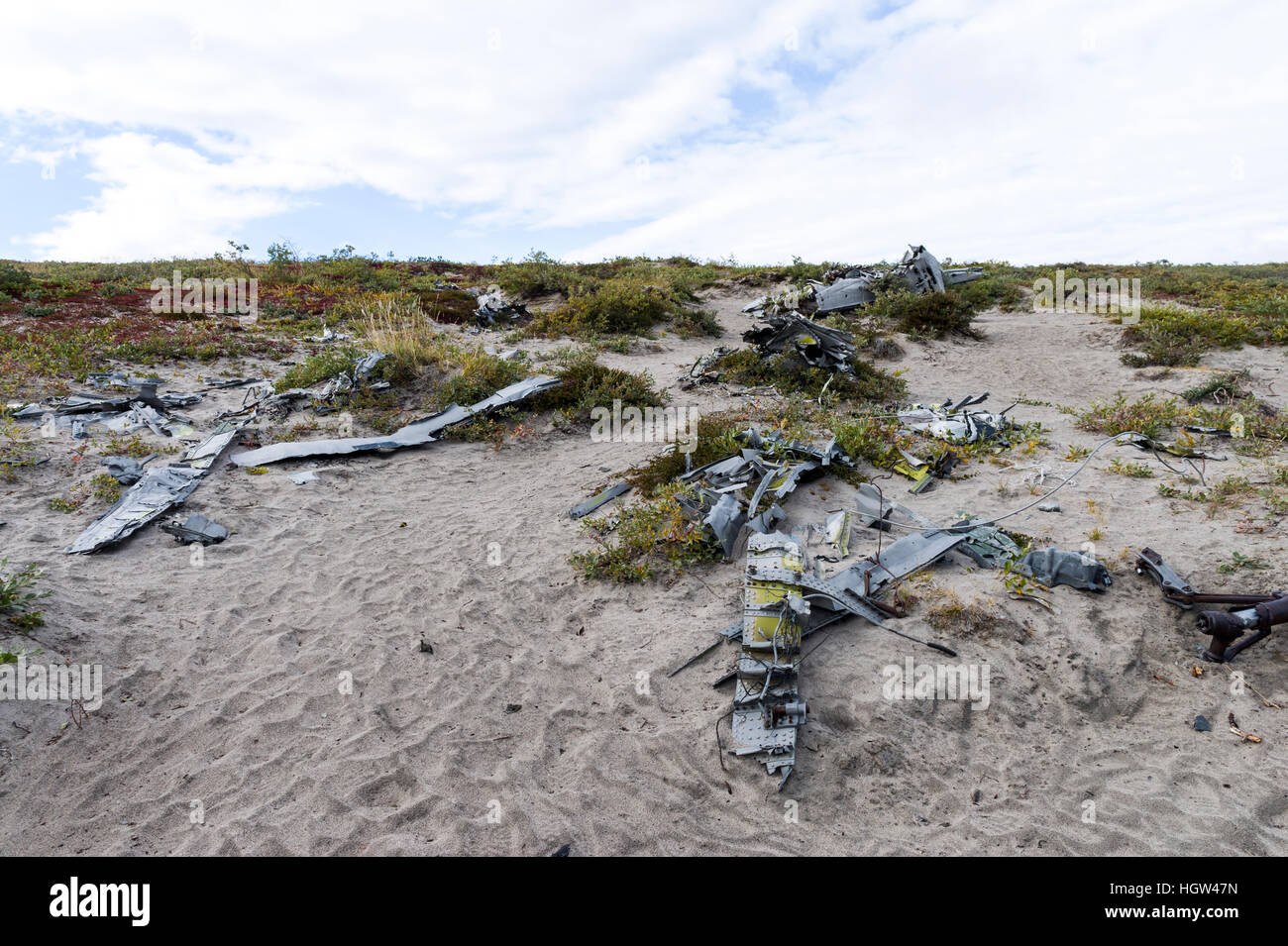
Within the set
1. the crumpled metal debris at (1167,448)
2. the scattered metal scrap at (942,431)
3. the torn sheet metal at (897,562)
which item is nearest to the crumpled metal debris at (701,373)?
the scattered metal scrap at (942,431)

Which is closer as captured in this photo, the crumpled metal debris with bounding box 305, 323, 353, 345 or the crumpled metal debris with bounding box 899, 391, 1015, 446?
the crumpled metal debris with bounding box 899, 391, 1015, 446

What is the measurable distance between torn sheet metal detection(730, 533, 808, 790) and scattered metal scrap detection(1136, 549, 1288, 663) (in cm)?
254

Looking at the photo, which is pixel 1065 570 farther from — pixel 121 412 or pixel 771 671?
pixel 121 412

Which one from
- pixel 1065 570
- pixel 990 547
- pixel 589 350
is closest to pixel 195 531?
pixel 990 547

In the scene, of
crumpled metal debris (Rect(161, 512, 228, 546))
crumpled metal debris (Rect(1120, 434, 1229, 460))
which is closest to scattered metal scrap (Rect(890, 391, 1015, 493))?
crumpled metal debris (Rect(1120, 434, 1229, 460))

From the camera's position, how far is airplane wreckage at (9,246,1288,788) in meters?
3.98

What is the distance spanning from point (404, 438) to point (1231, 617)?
9.24 m

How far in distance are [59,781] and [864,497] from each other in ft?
22.4

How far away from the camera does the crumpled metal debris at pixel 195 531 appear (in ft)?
20.6

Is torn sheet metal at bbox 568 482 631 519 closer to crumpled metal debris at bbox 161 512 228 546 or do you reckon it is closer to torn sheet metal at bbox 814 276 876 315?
crumpled metal debris at bbox 161 512 228 546

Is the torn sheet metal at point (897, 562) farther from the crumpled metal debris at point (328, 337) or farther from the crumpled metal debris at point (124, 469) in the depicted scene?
the crumpled metal debris at point (328, 337)

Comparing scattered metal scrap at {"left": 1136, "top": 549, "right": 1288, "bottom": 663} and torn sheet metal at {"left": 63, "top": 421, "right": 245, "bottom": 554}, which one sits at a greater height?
torn sheet metal at {"left": 63, "top": 421, "right": 245, "bottom": 554}

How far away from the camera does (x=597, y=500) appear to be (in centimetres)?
728
